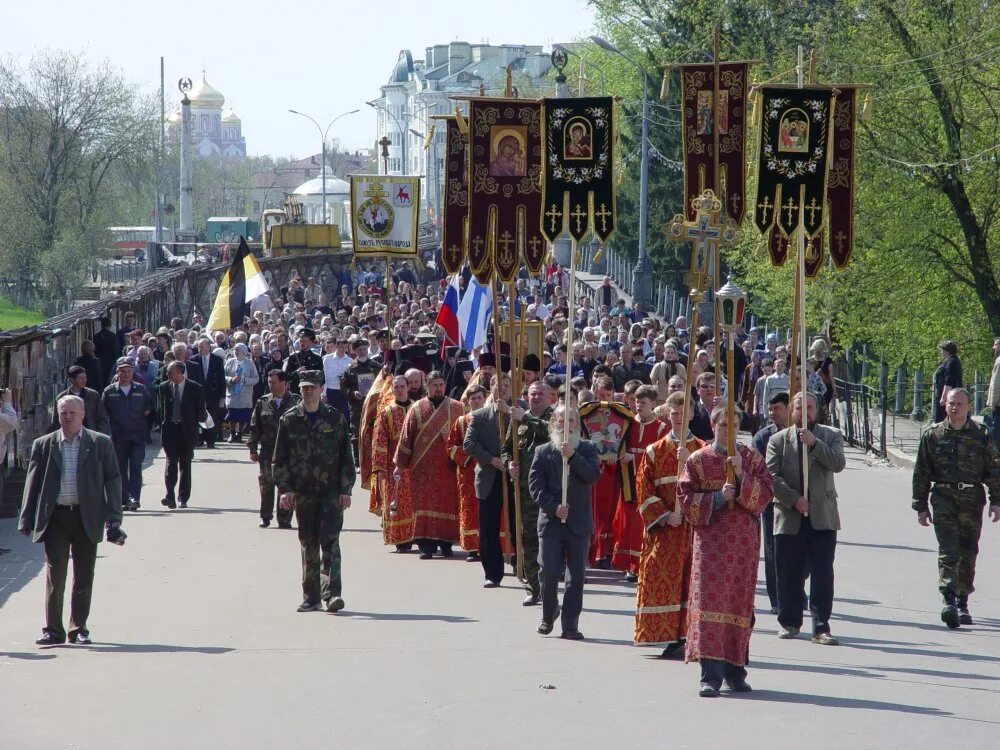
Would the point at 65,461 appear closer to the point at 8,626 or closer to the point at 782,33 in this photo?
the point at 8,626

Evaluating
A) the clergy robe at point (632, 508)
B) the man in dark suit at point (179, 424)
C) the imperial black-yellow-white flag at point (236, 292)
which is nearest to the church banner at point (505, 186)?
the clergy robe at point (632, 508)

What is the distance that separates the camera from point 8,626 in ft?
36.0

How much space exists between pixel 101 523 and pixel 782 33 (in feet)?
103

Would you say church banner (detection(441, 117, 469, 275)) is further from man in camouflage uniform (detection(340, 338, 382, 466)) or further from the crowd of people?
man in camouflage uniform (detection(340, 338, 382, 466))

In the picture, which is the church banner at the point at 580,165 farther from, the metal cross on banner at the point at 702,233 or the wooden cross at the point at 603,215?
the metal cross on banner at the point at 702,233

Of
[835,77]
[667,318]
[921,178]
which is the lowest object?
[667,318]

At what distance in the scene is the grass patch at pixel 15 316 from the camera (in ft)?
204

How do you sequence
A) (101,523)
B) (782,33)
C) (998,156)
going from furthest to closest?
(782,33) < (998,156) < (101,523)

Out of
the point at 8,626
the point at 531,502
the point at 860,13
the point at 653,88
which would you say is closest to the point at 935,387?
the point at 860,13

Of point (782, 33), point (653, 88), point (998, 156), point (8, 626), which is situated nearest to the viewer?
point (8, 626)

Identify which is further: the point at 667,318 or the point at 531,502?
the point at 667,318

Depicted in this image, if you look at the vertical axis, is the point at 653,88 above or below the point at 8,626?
above

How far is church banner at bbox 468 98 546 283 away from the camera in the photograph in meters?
12.8

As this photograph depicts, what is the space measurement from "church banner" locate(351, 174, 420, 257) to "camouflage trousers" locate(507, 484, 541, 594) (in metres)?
8.14
